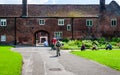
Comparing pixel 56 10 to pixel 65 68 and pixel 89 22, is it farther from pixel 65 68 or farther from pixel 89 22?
pixel 65 68

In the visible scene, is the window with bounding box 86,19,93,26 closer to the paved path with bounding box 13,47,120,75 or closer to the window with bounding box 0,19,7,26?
the window with bounding box 0,19,7,26

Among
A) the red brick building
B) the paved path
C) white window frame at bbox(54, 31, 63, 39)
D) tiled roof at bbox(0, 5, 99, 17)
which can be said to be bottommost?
the paved path

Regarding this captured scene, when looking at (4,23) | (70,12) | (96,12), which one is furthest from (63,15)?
(4,23)

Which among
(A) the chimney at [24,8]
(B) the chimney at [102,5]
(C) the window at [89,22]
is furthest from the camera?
(B) the chimney at [102,5]

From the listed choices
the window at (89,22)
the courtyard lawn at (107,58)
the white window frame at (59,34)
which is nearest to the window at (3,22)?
the white window frame at (59,34)

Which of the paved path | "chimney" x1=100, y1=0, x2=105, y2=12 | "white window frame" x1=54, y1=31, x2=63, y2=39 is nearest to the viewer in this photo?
the paved path

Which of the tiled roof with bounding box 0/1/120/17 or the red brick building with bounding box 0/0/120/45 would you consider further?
the tiled roof with bounding box 0/1/120/17

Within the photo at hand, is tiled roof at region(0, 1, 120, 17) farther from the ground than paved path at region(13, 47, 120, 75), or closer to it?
farther from the ground

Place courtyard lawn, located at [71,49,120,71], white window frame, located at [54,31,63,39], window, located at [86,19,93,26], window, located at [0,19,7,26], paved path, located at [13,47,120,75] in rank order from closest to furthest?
paved path, located at [13,47,120,75], courtyard lawn, located at [71,49,120,71], white window frame, located at [54,31,63,39], window, located at [0,19,7,26], window, located at [86,19,93,26]

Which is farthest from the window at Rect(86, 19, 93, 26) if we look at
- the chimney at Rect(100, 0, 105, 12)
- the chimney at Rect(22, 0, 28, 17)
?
the chimney at Rect(22, 0, 28, 17)

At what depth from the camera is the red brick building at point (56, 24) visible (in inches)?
3150

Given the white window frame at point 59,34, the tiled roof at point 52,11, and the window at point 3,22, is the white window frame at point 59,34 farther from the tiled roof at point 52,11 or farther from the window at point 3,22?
the window at point 3,22

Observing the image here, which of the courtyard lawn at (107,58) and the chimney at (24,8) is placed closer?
the courtyard lawn at (107,58)

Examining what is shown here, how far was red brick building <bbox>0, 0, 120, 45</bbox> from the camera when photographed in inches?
3150
